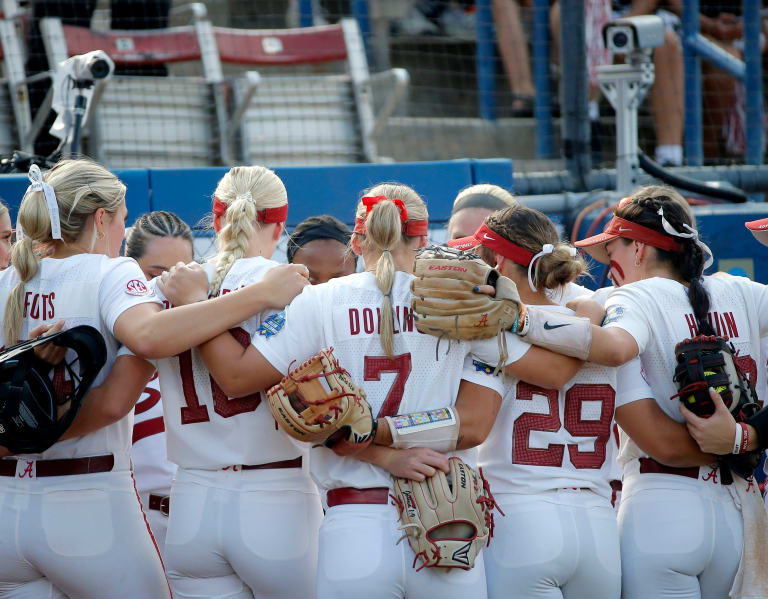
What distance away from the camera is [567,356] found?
2576 millimetres

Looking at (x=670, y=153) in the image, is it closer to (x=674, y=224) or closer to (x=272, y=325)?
(x=674, y=224)

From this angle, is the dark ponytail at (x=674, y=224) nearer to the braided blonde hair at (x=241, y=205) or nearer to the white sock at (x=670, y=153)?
the braided blonde hair at (x=241, y=205)

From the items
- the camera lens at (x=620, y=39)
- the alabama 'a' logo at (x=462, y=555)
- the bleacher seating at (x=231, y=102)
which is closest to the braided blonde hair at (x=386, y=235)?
the alabama 'a' logo at (x=462, y=555)

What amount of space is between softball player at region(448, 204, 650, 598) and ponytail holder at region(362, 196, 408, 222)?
288mm

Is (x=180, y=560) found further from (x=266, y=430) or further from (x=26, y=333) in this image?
(x=26, y=333)

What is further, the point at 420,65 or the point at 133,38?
the point at 420,65

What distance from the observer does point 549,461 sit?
8.54 ft

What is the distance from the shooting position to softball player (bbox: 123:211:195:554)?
323cm

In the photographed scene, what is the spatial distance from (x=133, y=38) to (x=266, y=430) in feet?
16.3

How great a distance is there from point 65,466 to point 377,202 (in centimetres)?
108

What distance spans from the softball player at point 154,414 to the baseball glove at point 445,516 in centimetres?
109

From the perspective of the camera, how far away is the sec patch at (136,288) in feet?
8.46

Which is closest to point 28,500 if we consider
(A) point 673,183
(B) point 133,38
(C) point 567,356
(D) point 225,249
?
(D) point 225,249

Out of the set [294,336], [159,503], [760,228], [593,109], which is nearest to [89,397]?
[294,336]
